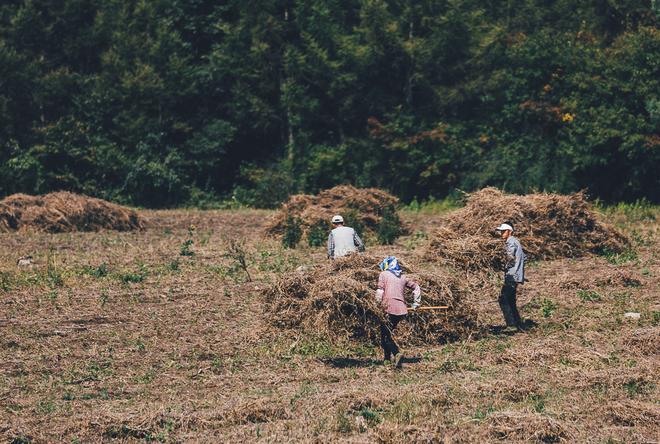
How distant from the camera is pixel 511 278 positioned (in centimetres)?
1686

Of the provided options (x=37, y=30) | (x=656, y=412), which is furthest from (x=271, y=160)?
(x=656, y=412)

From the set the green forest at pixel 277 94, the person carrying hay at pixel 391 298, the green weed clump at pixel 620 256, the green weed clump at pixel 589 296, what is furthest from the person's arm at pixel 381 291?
the green forest at pixel 277 94

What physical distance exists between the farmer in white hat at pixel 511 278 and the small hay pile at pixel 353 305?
757mm

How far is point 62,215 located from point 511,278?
18729mm

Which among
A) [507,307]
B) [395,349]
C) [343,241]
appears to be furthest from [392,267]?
[507,307]

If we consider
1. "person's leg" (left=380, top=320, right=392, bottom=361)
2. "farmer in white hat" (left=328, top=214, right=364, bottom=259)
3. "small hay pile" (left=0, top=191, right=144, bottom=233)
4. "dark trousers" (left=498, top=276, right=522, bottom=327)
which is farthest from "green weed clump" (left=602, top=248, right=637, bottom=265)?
"small hay pile" (left=0, top=191, right=144, bottom=233)

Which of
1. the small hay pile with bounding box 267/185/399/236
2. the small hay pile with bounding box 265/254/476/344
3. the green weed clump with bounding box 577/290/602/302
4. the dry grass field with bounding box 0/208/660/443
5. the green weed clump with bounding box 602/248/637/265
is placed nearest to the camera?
the dry grass field with bounding box 0/208/660/443

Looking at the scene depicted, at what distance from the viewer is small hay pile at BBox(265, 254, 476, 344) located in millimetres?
15383

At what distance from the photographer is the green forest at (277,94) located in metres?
44.6

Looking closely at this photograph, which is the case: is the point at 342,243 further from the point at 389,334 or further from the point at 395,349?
the point at 395,349

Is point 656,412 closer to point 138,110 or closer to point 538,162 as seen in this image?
point 538,162

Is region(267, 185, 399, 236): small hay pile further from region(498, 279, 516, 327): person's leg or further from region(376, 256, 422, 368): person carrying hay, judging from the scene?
region(376, 256, 422, 368): person carrying hay

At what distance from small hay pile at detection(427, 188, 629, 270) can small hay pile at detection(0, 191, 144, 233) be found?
1284 centimetres

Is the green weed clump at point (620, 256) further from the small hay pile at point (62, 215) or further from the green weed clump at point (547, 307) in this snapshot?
the small hay pile at point (62, 215)
